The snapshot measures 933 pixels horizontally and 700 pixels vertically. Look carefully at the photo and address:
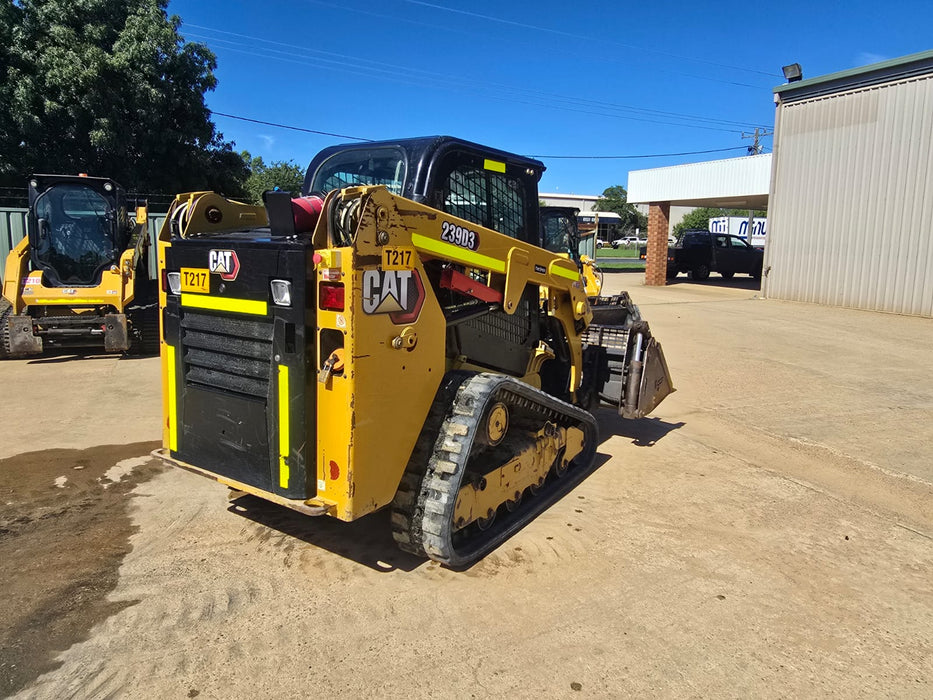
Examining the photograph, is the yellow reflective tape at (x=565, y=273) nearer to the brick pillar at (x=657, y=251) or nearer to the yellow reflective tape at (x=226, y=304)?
the yellow reflective tape at (x=226, y=304)

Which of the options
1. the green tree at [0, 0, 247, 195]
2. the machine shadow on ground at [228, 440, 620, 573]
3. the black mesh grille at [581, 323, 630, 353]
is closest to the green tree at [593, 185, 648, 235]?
the green tree at [0, 0, 247, 195]

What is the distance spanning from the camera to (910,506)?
4.89 metres

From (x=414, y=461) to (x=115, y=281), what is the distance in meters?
7.89

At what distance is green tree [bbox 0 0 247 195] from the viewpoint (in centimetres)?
1680

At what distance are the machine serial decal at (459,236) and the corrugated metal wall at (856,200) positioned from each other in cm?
1518

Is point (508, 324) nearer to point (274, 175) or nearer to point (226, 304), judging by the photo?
point (226, 304)

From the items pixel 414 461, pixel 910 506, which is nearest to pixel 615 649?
pixel 414 461

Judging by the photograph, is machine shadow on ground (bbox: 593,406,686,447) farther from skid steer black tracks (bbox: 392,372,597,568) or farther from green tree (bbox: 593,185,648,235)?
green tree (bbox: 593,185,648,235)

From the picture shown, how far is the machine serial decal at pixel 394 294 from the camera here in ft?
10.5

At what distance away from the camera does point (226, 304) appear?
140 inches

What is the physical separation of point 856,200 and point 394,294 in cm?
1686

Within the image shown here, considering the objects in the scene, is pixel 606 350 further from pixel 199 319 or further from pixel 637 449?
pixel 199 319

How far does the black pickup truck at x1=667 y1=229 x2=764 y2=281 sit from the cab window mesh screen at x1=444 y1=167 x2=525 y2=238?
73.6ft

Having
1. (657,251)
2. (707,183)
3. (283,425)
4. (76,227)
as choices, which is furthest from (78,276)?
(707,183)
